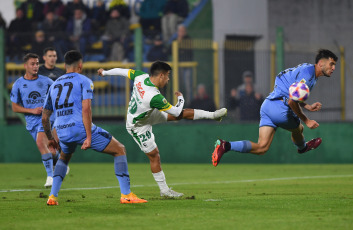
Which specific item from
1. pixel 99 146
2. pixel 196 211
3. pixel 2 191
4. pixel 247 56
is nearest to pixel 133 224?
pixel 196 211

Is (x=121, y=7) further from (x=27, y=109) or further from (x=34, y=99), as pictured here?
(x=27, y=109)

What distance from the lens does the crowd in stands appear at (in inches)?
812

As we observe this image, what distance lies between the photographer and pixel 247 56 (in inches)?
781

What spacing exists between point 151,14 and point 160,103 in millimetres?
14895

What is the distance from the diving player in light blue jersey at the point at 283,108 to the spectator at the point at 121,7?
12.9 m

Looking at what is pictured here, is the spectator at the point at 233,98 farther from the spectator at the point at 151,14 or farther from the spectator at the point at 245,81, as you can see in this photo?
the spectator at the point at 151,14

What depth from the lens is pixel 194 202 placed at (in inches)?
400

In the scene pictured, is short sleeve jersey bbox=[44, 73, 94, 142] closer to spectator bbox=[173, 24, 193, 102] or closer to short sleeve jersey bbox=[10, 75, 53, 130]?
short sleeve jersey bbox=[10, 75, 53, 130]

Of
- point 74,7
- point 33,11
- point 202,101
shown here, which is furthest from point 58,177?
point 33,11

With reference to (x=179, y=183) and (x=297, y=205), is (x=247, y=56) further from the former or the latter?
(x=297, y=205)

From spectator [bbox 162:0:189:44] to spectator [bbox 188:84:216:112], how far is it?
339cm

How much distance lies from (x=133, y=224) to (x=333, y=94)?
13519 millimetres

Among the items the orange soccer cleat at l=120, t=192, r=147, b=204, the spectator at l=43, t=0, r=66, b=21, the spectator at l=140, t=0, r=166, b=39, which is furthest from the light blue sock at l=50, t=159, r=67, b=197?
the spectator at l=43, t=0, r=66, b=21

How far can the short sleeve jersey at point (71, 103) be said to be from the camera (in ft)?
31.4
